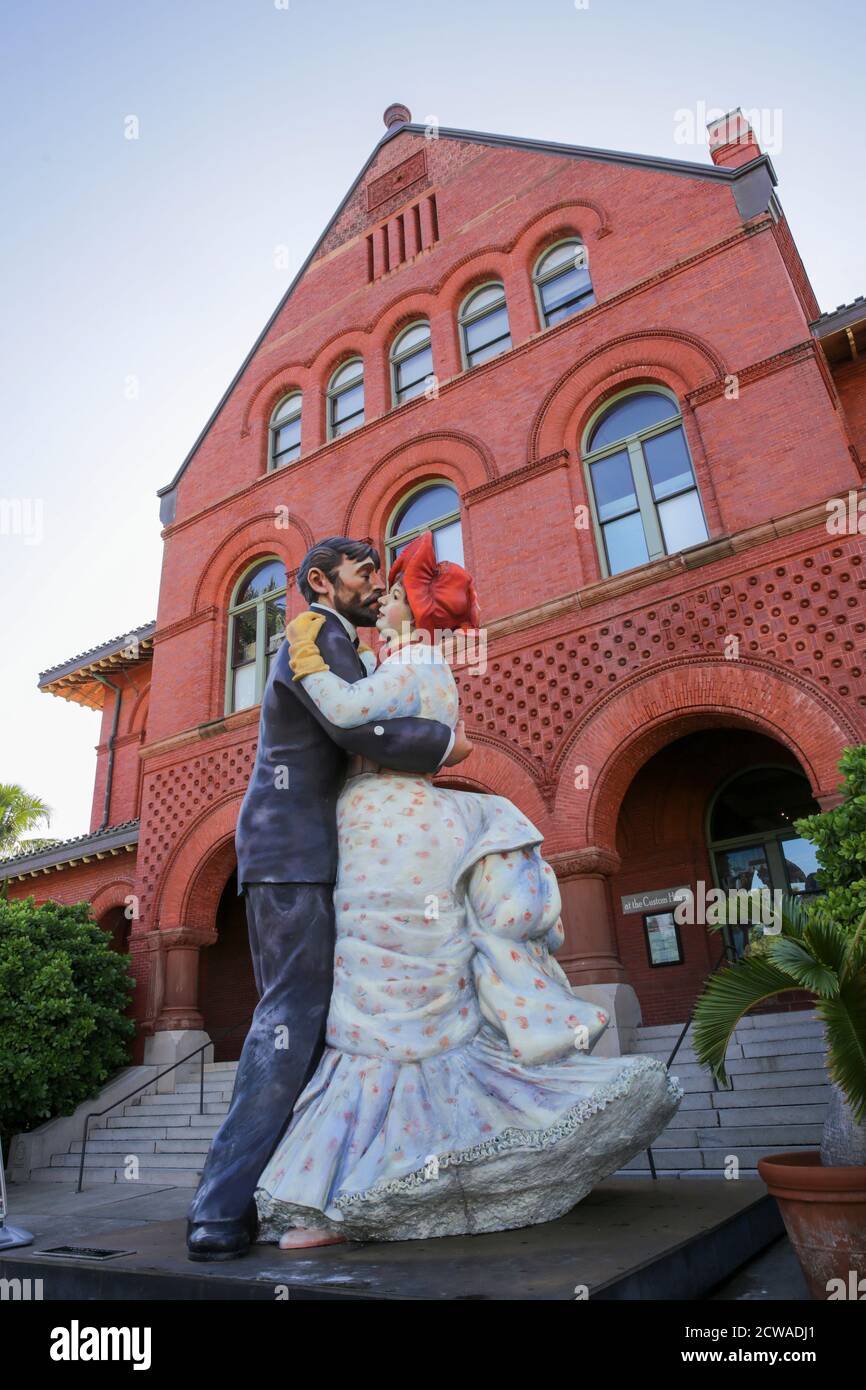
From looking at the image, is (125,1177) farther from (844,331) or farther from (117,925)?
(844,331)

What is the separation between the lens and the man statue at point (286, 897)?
321 cm

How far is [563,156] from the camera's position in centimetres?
1410

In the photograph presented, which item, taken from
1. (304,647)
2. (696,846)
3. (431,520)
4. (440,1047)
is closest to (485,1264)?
(440,1047)

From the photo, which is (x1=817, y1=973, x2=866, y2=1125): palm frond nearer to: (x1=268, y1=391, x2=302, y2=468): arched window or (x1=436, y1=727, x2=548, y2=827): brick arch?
(x1=436, y1=727, x2=548, y2=827): brick arch

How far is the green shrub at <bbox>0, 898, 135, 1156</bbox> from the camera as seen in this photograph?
1045 cm

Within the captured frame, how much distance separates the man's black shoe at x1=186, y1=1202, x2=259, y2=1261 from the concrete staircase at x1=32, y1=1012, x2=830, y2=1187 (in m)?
3.25

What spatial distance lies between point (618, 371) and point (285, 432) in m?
7.01

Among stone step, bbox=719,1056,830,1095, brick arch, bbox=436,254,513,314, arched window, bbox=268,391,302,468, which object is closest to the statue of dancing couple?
stone step, bbox=719,1056,830,1095

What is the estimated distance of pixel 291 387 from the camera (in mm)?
16719

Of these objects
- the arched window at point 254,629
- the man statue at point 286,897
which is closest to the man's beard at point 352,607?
the man statue at point 286,897

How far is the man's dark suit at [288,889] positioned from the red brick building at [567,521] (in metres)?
6.20

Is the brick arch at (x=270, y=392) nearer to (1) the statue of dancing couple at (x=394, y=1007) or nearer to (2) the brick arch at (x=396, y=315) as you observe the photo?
(2) the brick arch at (x=396, y=315)

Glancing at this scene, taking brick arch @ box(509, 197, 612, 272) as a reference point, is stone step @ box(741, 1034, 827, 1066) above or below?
below

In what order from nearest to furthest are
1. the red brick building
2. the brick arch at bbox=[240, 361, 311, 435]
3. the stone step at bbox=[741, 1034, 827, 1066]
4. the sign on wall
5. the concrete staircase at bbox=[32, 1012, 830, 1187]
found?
the concrete staircase at bbox=[32, 1012, 830, 1187], the stone step at bbox=[741, 1034, 827, 1066], the red brick building, the sign on wall, the brick arch at bbox=[240, 361, 311, 435]
